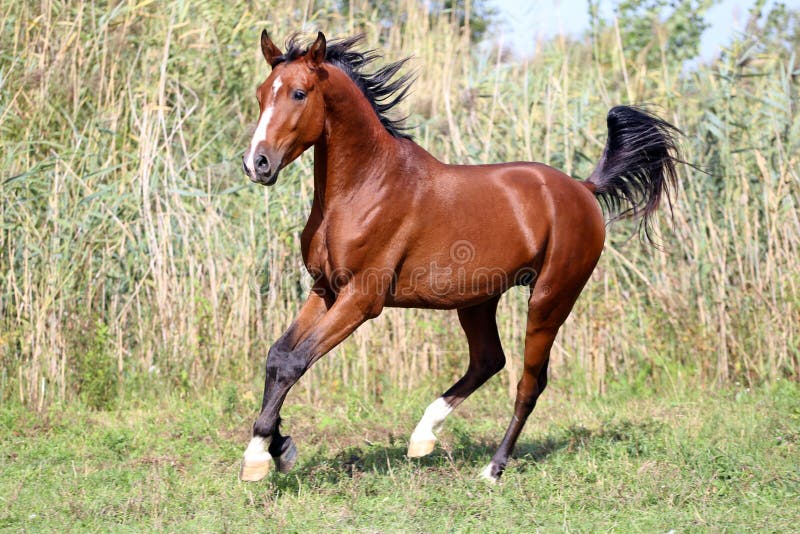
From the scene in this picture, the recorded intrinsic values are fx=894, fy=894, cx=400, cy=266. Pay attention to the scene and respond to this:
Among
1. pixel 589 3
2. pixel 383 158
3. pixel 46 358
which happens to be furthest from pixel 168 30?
pixel 589 3

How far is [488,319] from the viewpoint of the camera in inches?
219

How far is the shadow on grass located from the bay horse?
10.1 inches

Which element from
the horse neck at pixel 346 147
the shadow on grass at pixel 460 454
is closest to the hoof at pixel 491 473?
the shadow on grass at pixel 460 454

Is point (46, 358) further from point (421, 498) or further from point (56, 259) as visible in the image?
point (421, 498)

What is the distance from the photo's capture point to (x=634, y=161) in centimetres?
591

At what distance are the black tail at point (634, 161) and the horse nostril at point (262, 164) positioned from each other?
2562 millimetres

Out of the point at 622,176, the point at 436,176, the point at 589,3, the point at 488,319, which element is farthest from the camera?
the point at 589,3

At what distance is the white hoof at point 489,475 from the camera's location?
4945mm

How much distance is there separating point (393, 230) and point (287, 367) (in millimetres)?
908

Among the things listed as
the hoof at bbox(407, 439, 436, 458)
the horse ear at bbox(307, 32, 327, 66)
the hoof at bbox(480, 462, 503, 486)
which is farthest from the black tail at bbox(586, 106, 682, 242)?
the horse ear at bbox(307, 32, 327, 66)

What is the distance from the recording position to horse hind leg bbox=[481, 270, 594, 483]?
5.26 meters

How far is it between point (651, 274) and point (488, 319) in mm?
2812

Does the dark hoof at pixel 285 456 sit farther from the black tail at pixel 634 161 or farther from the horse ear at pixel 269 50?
the black tail at pixel 634 161

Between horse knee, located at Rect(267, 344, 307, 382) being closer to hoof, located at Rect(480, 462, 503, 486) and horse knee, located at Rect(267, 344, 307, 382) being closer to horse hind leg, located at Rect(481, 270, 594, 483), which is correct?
hoof, located at Rect(480, 462, 503, 486)
